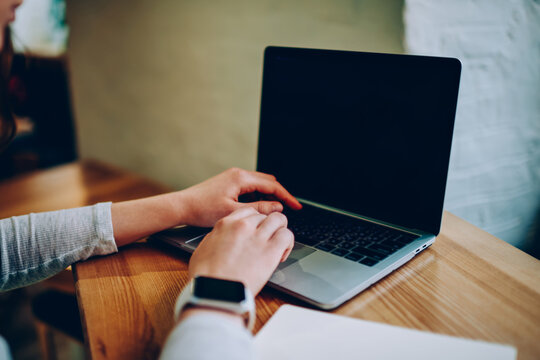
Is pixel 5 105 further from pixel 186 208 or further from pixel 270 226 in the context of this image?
pixel 270 226

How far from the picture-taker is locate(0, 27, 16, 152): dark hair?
3.13 feet

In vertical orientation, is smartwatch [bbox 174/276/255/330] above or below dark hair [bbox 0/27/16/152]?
below

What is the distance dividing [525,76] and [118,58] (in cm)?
134

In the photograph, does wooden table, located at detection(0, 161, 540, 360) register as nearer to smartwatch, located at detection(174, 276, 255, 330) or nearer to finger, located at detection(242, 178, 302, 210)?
smartwatch, located at detection(174, 276, 255, 330)

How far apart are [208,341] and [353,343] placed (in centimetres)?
16

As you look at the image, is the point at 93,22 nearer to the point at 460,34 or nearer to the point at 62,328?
the point at 62,328

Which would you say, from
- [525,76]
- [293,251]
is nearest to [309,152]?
[293,251]

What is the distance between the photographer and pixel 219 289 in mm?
409

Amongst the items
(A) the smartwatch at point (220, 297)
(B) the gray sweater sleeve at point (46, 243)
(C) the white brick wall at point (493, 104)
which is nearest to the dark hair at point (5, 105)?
(B) the gray sweater sleeve at point (46, 243)

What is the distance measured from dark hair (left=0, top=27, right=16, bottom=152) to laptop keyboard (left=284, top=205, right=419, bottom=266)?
2.44 feet

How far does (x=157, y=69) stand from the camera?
1.37 metres

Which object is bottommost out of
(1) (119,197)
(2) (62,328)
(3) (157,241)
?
(2) (62,328)

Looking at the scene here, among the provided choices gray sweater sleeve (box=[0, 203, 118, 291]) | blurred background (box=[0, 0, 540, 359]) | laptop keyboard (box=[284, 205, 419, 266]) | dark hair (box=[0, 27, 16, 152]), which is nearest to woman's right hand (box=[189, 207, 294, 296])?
laptop keyboard (box=[284, 205, 419, 266])

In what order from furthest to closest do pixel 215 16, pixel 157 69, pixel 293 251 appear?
pixel 157 69 → pixel 215 16 → pixel 293 251
